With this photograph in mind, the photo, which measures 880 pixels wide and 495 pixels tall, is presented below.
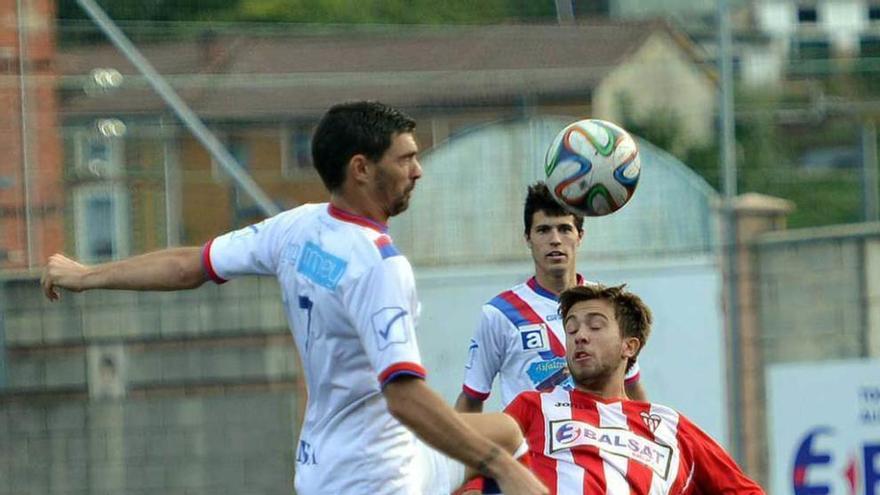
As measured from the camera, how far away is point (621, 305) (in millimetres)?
5762

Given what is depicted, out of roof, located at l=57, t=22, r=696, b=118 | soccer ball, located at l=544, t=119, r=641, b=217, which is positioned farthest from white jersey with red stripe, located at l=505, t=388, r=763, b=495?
roof, located at l=57, t=22, r=696, b=118

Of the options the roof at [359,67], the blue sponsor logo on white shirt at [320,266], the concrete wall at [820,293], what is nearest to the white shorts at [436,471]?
the blue sponsor logo on white shirt at [320,266]

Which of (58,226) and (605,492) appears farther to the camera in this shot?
(58,226)

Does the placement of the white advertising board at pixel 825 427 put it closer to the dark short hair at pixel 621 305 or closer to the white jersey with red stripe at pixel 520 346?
the white jersey with red stripe at pixel 520 346

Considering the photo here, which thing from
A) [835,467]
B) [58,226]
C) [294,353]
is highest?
[58,226]

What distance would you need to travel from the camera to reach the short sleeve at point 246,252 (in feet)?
16.6

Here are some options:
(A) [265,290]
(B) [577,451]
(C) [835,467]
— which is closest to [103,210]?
(A) [265,290]

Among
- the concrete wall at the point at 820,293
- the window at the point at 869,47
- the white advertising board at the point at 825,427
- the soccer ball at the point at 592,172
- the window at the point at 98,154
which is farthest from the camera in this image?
the window at the point at 869,47

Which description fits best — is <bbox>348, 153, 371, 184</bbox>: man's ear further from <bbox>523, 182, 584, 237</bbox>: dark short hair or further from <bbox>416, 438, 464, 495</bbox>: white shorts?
<bbox>523, 182, 584, 237</bbox>: dark short hair

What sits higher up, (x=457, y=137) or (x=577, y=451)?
(x=457, y=137)

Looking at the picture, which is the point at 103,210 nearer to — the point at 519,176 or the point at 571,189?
the point at 519,176

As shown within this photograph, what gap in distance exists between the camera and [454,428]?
15.0 feet

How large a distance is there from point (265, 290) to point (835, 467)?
11.8ft

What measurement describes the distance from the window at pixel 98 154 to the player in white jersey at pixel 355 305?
6033 millimetres
